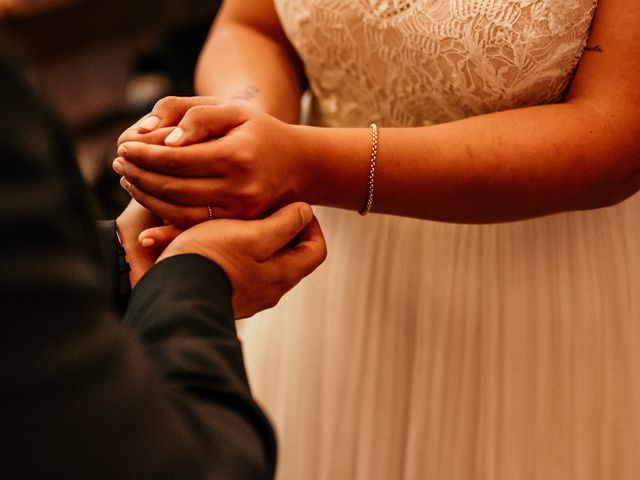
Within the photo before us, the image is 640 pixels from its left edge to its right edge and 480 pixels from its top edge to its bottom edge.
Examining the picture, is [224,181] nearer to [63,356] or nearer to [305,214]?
[305,214]

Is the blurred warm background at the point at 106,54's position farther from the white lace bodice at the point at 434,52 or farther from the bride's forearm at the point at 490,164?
the bride's forearm at the point at 490,164

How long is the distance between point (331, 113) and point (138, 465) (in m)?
0.77

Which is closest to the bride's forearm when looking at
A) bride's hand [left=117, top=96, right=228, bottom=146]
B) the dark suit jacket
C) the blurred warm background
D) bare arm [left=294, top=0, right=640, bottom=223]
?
bare arm [left=294, top=0, right=640, bottom=223]

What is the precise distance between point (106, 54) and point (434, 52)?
2.65 m

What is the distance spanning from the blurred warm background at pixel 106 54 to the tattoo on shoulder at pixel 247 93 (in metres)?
1.72

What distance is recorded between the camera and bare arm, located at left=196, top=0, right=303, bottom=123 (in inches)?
39.9

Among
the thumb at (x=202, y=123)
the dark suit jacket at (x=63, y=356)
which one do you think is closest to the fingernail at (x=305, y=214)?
the thumb at (x=202, y=123)

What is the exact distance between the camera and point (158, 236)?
79 centimetres

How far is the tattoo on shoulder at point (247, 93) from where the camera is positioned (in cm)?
99

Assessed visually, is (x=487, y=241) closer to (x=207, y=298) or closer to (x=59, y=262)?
(x=207, y=298)

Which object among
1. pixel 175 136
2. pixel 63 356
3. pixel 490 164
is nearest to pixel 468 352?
pixel 490 164

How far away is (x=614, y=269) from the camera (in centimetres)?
97

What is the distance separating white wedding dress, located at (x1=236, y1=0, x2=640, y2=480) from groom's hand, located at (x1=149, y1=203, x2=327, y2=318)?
268 mm

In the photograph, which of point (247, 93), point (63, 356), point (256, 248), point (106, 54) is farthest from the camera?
point (106, 54)
